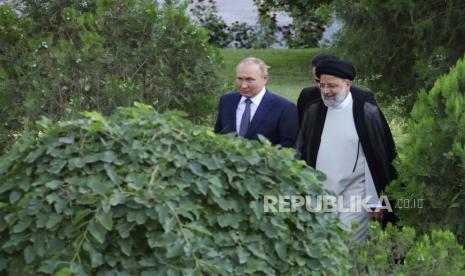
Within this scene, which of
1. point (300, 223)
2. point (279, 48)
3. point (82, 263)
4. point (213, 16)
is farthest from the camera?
point (279, 48)

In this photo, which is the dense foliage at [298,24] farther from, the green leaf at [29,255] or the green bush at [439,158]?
the green leaf at [29,255]

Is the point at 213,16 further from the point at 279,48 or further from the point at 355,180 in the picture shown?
the point at 355,180

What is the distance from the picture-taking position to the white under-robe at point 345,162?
20.0 feet

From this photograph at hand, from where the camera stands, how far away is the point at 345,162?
20.0ft

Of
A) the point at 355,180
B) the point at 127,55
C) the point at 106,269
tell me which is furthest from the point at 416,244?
the point at 127,55

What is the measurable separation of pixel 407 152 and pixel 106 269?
2.26 meters

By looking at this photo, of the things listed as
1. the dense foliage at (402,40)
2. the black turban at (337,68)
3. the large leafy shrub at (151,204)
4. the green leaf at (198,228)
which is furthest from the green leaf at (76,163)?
the dense foliage at (402,40)

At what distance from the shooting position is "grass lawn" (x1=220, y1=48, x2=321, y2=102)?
60.7 feet

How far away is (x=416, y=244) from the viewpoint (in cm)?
507

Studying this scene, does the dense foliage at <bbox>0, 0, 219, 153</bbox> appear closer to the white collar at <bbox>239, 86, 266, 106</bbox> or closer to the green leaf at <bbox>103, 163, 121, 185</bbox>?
the white collar at <bbox>239, 86, 266, 106</bbox>

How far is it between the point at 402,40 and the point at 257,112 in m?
2.46

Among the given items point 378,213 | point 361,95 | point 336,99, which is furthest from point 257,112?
point 378,213

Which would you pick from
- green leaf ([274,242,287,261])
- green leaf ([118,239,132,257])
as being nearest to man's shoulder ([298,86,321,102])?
green leaf ([274,242,287,261])

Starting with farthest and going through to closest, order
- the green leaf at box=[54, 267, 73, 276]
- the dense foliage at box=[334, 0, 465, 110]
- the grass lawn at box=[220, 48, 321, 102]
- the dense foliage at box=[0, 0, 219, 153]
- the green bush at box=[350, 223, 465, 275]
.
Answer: the grass lawn at box=[220, 48, 321, 102], the dense foliage at box=[334, 0, 465, 110], the dense foliage at box=[0, 0, 219, 153], the green bush at box=[350, 223, 465, 275], the green leaf at box=[54, 267, 73, 276]
